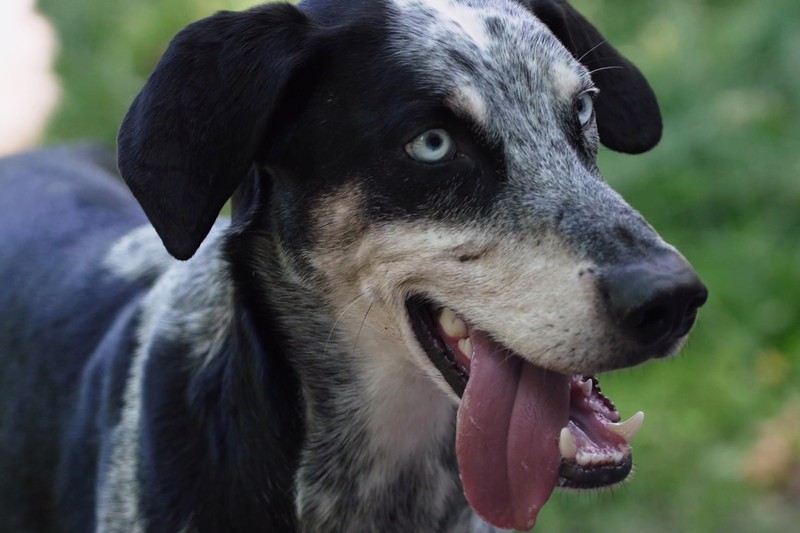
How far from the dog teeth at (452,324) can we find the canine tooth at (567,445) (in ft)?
0.88

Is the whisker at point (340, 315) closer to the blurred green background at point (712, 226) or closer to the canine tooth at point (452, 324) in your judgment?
the canine tooth at point (452, 324)

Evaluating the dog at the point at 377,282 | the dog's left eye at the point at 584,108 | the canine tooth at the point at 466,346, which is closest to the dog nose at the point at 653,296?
the dog at the point at 377,282

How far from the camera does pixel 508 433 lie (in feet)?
8.21

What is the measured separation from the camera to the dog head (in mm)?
2434

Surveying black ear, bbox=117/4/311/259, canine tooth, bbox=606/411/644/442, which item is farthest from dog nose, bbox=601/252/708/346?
black ear, bbox=117/4/311/259

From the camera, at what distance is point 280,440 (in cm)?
271

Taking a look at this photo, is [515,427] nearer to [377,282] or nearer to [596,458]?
[596,458]

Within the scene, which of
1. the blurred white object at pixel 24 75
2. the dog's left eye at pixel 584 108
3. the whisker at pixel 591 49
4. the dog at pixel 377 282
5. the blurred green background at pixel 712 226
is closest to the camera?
the dog at pixel 377 282

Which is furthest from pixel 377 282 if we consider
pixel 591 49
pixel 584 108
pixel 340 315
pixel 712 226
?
pixel 712 226

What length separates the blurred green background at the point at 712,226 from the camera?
4.14 metres

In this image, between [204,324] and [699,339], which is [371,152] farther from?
[699,339]

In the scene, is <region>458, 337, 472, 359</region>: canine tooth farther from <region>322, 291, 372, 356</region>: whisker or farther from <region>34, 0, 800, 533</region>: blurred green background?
<region>34, 0, 800, 533</region>: blurred green background

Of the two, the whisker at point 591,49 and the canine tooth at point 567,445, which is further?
the whisker at point 591,49

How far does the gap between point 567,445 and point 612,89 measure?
1086 millimetres
